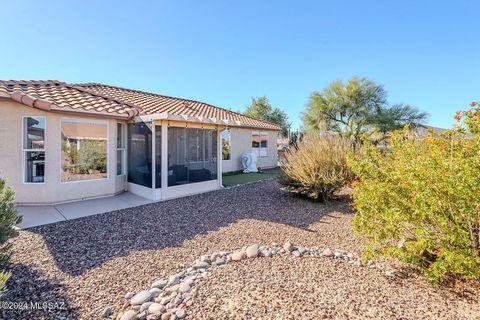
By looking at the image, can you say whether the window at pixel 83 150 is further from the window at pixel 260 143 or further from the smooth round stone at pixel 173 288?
the window at pixel 260 143

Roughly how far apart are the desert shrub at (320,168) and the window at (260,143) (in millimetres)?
9815

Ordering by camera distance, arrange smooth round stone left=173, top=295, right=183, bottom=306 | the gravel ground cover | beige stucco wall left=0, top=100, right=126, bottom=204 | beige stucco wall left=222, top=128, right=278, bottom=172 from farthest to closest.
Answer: beige stucco wall left=222, top=128, right=278, bottom=172
beige stucco wall left=0, top=100, right=126, bottom=204
smooth round stone left=173, top=295, right=183, bottom=306
the gravel ground cover

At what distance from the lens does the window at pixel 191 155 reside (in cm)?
978

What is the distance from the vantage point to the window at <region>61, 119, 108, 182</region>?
28.2ft

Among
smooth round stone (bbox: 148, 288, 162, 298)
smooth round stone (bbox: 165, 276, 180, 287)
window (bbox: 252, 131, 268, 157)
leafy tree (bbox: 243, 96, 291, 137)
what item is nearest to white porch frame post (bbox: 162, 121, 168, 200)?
smooth round stone (bbox: 165, 276, 180, 287)

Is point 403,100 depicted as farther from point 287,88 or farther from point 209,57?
point 209,57

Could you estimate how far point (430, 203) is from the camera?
3422 millimetres

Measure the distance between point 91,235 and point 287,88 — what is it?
25.3 metres

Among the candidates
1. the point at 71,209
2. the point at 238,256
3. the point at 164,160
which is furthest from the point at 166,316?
the point at 164,160

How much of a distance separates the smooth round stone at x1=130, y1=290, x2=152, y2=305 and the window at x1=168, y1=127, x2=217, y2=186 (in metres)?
6.37

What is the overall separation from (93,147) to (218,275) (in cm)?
782

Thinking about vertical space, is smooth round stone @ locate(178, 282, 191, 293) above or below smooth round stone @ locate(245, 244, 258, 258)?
below

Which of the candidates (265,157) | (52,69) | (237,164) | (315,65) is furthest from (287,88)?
(52,69)

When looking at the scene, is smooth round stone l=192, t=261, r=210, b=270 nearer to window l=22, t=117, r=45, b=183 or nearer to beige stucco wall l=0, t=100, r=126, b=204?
beige stucco wall l=0, t=100, r=126, b=204
